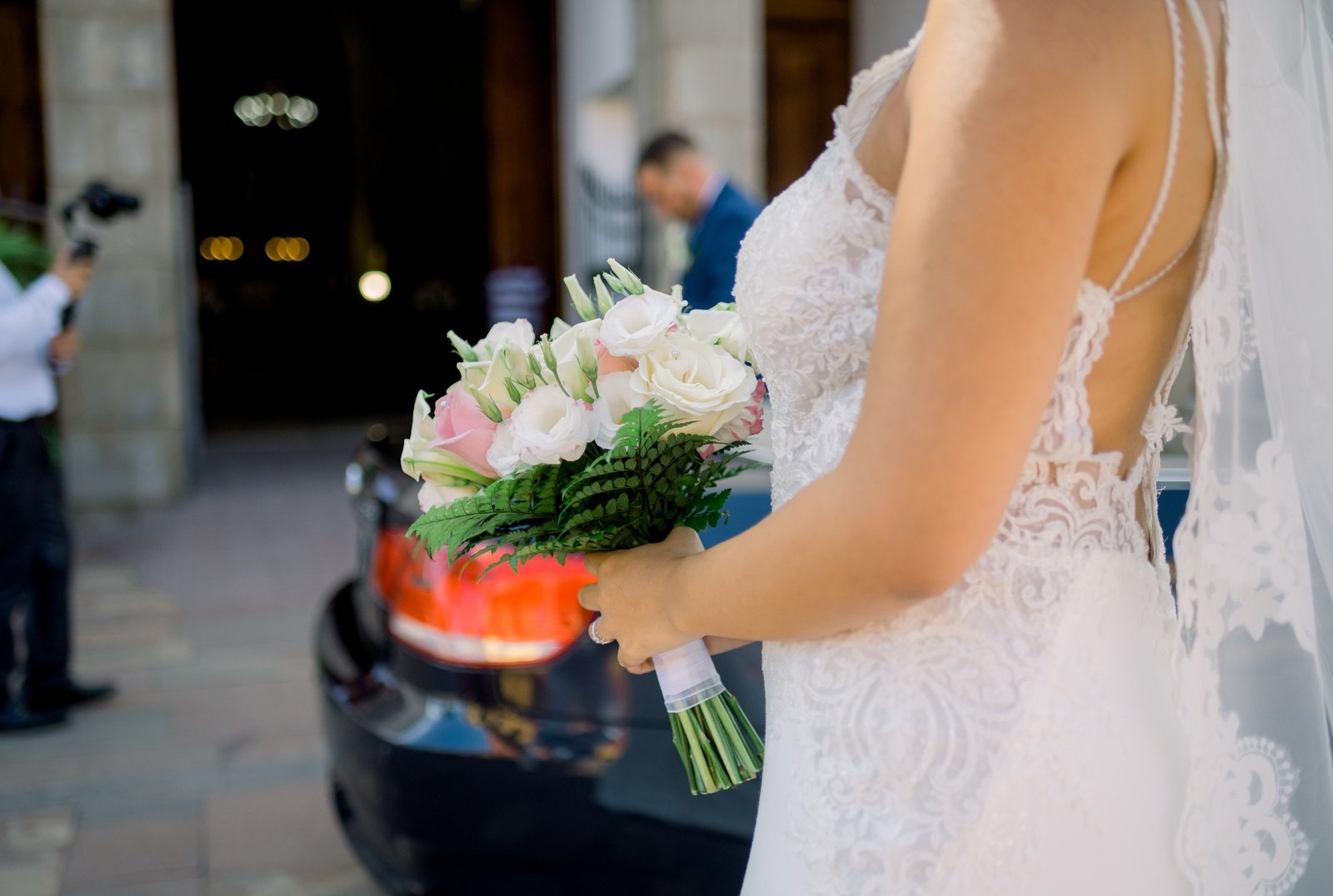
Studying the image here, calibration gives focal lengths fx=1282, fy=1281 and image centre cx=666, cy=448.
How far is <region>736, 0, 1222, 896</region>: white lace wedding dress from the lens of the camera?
128 cm

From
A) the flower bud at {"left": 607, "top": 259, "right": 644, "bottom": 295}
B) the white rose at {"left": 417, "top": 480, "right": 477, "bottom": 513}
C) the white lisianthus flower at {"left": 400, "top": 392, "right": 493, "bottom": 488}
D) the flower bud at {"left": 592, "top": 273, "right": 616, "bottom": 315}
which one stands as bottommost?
the white rose at {"left": 417, "top": 480, "right": 477, "bottom": 513}

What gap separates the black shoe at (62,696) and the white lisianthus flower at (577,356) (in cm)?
428

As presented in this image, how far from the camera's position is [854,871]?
1.30 m

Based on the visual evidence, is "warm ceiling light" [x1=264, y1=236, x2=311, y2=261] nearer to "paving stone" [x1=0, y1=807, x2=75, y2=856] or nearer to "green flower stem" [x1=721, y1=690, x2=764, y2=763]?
"paving stone" [x1=0, y1=807, x2=75, y2=856]

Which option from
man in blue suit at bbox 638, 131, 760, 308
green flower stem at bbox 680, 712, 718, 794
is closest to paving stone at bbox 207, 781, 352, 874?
man in blue suit at bbox 638, 131, 760, 308

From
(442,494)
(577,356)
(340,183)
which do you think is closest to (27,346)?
(442,494)

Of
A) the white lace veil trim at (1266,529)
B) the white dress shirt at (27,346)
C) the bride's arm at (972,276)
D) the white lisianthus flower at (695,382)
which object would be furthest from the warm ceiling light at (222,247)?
the bride's arm at (972,276)

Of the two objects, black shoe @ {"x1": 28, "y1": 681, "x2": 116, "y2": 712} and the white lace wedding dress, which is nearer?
the white lace wedding dress

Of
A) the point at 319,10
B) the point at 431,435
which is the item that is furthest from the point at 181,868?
the point at 319,10

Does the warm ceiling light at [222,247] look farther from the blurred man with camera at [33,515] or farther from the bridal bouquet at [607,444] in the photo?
the bridal bouquet at [607,444]

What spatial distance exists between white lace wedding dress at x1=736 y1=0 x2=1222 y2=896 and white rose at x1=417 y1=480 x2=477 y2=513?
1.41 feet

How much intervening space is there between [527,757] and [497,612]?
314mm

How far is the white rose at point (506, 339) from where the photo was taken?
4.96ft

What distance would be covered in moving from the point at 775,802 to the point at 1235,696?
51 cm
